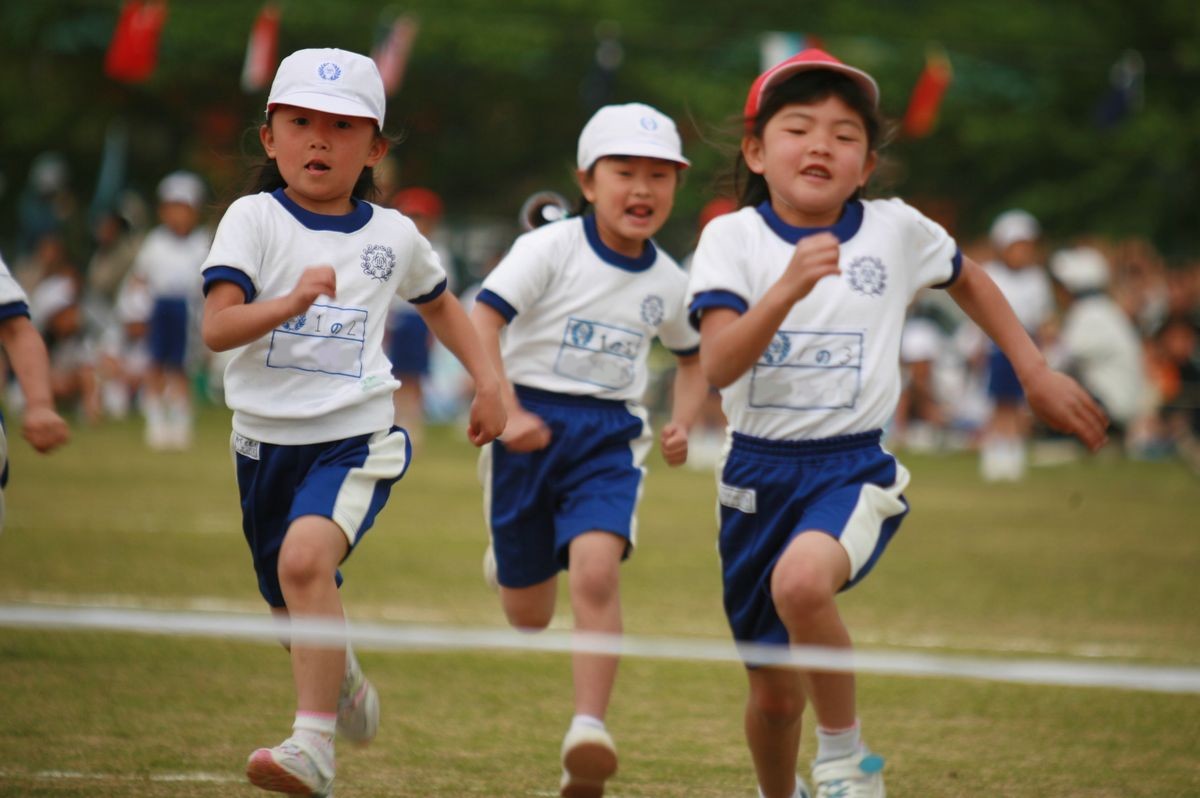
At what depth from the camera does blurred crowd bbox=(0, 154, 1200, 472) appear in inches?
616

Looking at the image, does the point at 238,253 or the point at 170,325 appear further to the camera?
the point at 170,325

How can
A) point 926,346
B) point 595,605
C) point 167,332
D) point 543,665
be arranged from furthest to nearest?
point 926,346, point 167,332, point 543,665, point 595,605

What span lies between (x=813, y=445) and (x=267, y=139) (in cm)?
174

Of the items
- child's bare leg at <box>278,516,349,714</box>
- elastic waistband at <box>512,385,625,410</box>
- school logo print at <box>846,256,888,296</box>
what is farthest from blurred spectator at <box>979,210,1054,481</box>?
child's bare leg at <box>278,516,349,714</box>

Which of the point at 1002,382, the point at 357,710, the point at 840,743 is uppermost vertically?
the point at 1002,382

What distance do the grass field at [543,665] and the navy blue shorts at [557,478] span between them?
0.58 metres

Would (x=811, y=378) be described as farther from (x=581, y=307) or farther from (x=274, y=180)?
(x=274, y=180)

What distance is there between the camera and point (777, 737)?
4.32 meters

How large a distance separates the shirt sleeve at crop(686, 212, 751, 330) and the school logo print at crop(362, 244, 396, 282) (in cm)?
83

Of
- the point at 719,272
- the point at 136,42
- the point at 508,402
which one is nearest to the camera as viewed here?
the point at 719,272

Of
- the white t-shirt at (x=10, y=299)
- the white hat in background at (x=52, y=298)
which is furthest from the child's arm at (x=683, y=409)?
the white hat in background at (x=52, y=298)

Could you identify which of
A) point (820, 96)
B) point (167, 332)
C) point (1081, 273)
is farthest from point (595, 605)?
point (1081, 273)

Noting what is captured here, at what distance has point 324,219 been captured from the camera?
14.5ft

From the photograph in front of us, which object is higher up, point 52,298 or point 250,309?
point 250,309
